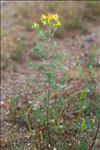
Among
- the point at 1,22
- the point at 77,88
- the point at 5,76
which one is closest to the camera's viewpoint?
the point at 77,88

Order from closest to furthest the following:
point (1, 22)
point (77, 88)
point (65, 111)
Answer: point (65, 111)
point (77, 88)
point (1, 22)

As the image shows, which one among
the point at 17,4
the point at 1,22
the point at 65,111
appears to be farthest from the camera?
the point at 17,4

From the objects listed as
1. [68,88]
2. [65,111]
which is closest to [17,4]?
[68,88]

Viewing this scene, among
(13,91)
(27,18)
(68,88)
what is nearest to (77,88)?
(68,88)

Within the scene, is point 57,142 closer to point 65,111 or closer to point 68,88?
point 65,111

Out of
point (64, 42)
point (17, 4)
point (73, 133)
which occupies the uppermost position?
point (17, 4)

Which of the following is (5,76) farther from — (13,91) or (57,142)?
(57,142)

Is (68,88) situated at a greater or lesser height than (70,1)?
lesser

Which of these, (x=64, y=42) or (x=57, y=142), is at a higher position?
(x=64, y=42)

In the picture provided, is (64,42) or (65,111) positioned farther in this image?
(64,42)
